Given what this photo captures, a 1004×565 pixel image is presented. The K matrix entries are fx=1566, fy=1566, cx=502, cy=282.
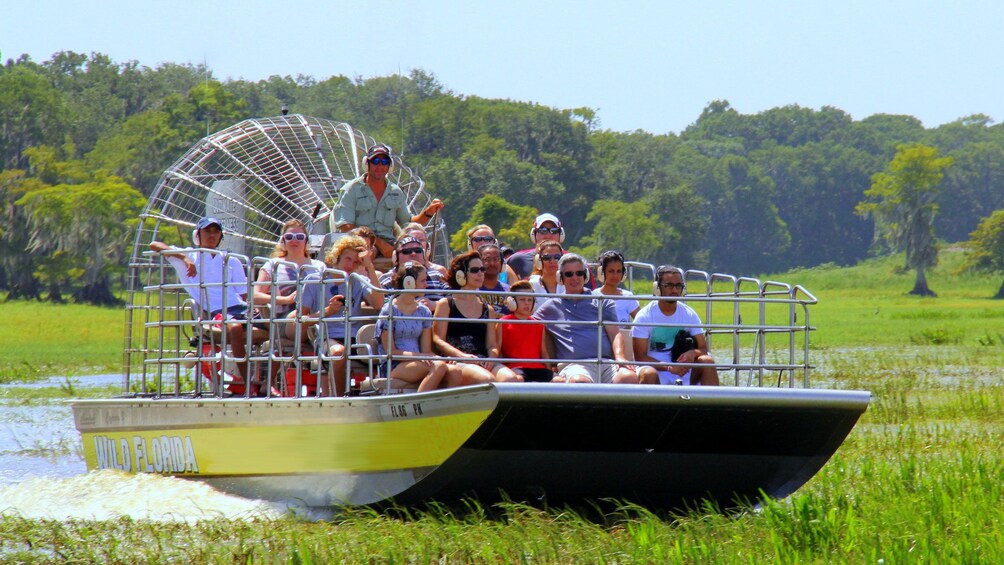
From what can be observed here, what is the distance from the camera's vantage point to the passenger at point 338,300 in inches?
407

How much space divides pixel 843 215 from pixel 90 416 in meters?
128

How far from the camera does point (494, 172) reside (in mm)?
85125

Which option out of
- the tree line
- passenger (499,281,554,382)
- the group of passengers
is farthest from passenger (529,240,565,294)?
the tree line

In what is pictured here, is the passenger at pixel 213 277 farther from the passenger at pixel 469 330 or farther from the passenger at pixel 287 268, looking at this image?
the passenger at pixel 469 330

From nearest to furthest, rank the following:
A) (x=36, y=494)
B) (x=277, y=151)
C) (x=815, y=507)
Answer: (x=815, y=507)
(x=36, y=494)
(x=277, y=151)

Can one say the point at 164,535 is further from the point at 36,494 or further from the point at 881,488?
the point at 881,488

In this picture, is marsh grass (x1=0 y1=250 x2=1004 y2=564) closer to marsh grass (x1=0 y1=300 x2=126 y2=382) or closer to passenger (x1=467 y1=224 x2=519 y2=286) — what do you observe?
passenger (x1=467 y1=224 x2=519 y2=286)

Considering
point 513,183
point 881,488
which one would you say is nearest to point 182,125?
point 513,183

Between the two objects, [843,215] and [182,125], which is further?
[843,215]

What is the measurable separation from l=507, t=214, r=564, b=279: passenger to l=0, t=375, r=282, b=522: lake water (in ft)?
9.02

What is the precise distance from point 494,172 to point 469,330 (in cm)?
7509

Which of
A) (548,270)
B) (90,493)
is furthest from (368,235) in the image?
(90,493)

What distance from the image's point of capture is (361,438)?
1009 cm

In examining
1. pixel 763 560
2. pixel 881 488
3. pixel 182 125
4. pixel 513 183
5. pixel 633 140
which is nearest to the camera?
pixel 763 560
